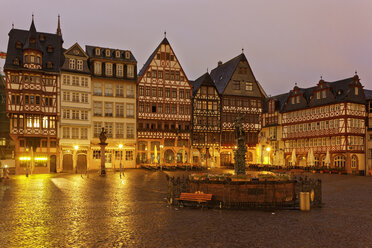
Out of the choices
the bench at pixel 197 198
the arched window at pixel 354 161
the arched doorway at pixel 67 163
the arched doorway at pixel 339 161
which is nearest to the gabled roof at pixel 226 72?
the arched doorway at pixel 339 161

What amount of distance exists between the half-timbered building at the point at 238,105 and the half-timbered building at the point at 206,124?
120cm

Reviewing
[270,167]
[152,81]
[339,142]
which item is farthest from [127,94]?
[339,142]

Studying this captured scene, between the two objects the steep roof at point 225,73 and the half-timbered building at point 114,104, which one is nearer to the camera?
the half-timbered building at point 114,104

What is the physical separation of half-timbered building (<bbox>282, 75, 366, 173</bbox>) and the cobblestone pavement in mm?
32840

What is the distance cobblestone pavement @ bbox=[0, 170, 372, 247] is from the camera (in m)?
10.7

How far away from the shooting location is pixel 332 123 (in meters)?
50.9

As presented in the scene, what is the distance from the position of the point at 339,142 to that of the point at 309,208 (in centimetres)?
3651

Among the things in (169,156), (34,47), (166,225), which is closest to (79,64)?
(34,47)

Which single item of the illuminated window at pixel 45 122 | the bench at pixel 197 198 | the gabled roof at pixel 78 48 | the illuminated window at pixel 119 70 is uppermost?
the gabled roof at pixel 78 48

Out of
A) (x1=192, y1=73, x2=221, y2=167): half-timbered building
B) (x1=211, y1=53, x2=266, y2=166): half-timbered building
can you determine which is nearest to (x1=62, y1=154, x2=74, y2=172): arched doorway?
(x1=192, y1=73, x2=221, y2=167): half-timbered building

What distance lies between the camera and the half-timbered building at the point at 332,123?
49.0 metres

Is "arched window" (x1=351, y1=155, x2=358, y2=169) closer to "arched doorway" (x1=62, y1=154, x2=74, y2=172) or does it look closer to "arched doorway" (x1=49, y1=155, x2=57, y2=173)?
"arched doorway" (x1=62, y1=154, x2=74, y2=172)

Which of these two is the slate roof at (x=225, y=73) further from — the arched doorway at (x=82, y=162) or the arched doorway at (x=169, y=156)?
the arched doorway at (x=82, y=162)

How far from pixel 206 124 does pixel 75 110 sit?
19911 mm
